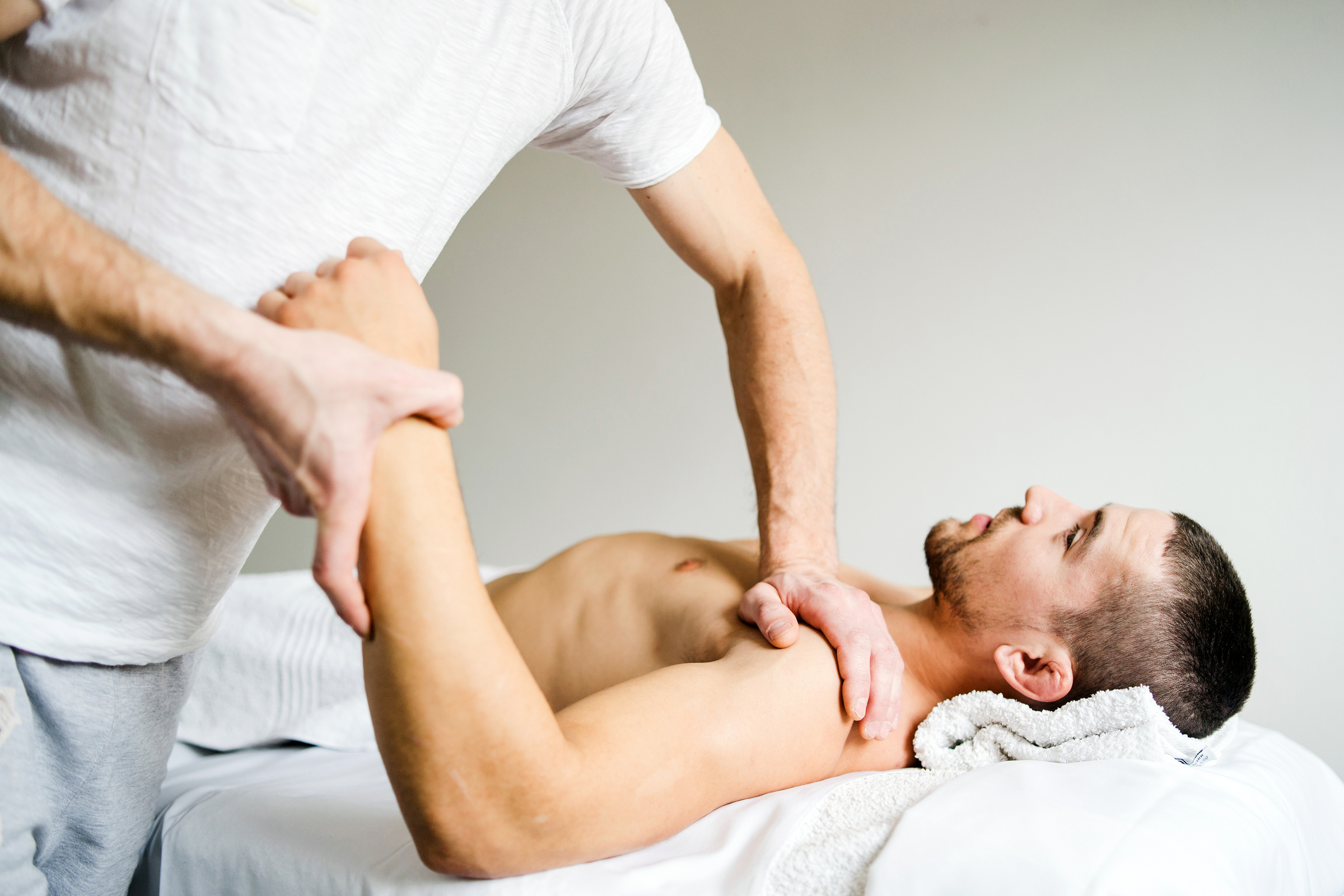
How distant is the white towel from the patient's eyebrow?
7.5 inches

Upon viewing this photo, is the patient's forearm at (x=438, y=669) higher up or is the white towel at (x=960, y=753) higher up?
the patient's forearm at (x=438, y=669)

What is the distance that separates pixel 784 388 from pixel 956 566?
14.4 inches

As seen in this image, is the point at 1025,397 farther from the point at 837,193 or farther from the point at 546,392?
the point at 546,392

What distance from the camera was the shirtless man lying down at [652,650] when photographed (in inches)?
23.5

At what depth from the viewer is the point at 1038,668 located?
3.54 ft

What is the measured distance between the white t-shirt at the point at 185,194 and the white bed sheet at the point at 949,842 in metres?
0.27

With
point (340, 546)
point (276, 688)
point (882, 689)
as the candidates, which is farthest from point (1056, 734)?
point (276, 688)

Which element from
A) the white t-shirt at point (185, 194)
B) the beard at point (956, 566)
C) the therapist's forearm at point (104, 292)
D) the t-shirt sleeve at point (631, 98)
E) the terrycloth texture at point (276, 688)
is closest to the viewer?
the therapist's forearm at point (104, 292)

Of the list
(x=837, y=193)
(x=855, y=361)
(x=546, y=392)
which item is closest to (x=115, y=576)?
(x=855, y=361)

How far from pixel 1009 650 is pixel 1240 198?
4.63 ft

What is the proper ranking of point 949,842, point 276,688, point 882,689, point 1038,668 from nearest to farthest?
point 949,842 → point 882,689 → point 1038,668 → point 276,688

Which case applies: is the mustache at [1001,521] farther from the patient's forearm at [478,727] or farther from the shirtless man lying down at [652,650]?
the patient's forearm at [478,727]

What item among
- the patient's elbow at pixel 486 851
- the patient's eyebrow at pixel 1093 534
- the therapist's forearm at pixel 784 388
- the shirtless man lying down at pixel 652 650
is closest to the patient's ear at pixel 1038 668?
the shirtless man lying down at pixel 652 650

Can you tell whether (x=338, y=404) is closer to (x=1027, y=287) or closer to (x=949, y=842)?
(x=949, y=842)
